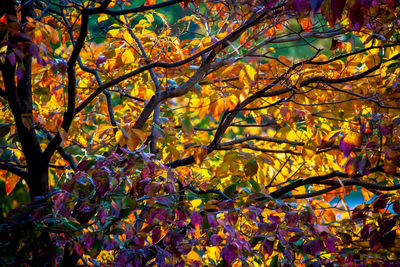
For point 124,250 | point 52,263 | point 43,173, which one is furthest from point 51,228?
point 43,173

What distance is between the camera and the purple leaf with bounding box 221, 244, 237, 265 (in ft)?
5.28

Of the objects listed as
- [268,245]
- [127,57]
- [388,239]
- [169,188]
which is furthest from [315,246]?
[127,57]

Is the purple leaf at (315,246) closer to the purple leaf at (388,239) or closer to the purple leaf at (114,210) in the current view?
the purple leaf at (388,239)

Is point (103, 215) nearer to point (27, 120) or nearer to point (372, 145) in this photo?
point (27, 120)

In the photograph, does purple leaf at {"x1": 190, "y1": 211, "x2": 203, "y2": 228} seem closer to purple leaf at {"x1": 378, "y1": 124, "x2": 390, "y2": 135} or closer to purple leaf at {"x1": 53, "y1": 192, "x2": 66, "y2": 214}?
purple leaf at {"x1": 53, "y1": 192, "x2": 66, "y2": 214}

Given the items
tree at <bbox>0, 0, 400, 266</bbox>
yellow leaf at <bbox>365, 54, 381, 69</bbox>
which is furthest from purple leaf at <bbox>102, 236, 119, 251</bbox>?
yellow leaf at <bbox>365, 54, 381, 69</bbox>

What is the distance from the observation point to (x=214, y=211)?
186cm

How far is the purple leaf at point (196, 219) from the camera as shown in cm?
167

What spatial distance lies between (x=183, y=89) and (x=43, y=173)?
863 mm

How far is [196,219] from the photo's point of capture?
1.67m

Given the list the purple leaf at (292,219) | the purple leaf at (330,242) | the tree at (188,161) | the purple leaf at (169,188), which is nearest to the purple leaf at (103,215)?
the tree at (188,161)

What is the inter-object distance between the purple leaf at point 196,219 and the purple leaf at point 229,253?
6.0 inches

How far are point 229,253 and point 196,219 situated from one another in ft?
0.64

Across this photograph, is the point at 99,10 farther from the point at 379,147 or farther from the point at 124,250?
the point at 379,147
